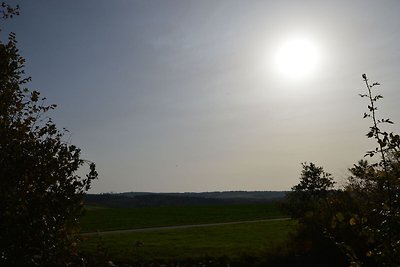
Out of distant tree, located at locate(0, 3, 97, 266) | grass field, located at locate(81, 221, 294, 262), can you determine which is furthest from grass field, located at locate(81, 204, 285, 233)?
distant tree, located at locate(0, 3, 97, 266)

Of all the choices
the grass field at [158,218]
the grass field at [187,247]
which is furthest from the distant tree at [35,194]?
the grass field at [158,218]

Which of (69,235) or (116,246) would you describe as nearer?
(69,235)

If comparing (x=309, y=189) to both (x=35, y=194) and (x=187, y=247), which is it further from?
(x=35, y=194)

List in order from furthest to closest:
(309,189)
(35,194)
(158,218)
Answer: (158,218) < (309,189) < (35,194)

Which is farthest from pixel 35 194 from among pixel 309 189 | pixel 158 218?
pixel 158 218

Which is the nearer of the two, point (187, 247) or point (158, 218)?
point (187, 247)

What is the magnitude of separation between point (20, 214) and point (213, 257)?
15.1 metres

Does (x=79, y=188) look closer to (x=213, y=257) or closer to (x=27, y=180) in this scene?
(x=27, y=180)

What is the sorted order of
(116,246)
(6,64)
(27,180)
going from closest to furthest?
(27,180) → (6,64) → (116,246)

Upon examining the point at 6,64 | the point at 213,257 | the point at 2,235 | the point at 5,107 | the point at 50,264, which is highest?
the point at 6,64

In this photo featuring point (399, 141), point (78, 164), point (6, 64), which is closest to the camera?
point (399, 141)

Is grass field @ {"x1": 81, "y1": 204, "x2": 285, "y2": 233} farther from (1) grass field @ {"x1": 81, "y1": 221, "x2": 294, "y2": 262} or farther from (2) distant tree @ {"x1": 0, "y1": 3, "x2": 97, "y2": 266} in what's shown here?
(2) distant tree @ {"x1": 0, "y1": 3, "x2": 97, "y2": 266}

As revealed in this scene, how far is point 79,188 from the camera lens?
6.07 metres

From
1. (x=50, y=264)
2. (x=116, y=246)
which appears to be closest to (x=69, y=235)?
(x=50, y=264)
